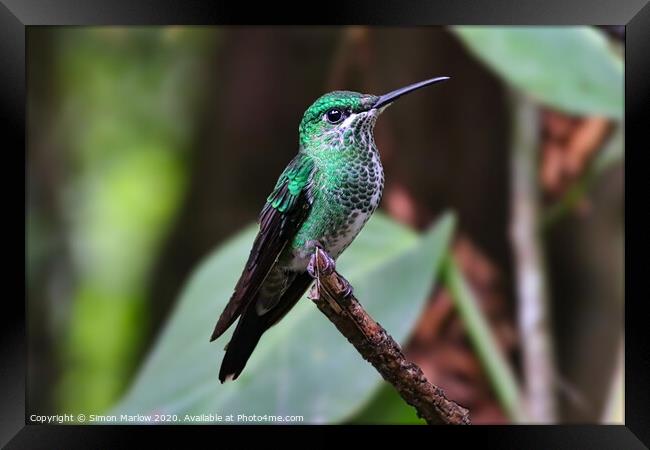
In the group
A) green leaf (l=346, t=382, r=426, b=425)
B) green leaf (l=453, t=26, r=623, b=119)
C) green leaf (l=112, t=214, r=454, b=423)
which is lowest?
green leaf (l=346, t=382, r=426, b=425)

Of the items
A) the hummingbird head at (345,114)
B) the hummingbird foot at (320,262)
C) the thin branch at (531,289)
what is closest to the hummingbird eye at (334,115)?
the hummingbird head at (345,114)

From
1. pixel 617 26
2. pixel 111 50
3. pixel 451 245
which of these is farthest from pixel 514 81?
pixel 111 50

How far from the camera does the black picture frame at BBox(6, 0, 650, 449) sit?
2082 millimetres

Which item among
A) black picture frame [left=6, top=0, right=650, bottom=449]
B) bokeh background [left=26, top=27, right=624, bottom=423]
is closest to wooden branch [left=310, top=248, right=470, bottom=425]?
black picture frame [left=6, top=0, right=650, bottom=449]

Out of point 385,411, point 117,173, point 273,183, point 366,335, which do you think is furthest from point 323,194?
point 117,173

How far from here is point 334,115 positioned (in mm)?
1658

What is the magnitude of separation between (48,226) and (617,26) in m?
1.94

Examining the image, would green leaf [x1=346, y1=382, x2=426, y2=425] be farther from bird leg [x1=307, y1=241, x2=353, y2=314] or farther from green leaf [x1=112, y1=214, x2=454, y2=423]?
bird leg [x1=307, y1=241, x2=353, y2=314]

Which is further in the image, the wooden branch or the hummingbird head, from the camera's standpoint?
the hummingbird head

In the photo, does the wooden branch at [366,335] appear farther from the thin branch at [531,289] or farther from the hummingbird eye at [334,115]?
the thin branch at [531,289]

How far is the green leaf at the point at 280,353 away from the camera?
6.89 feet

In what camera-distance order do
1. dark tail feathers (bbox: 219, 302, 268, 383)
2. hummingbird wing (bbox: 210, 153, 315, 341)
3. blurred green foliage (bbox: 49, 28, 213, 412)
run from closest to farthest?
hummingbird wing (bbox: 210, 153, 315, 341)
dark tail feathers (bbox: 219, 302, 268, 383)
blurred green foliage (bbox: 49, 28, 213, 412)
